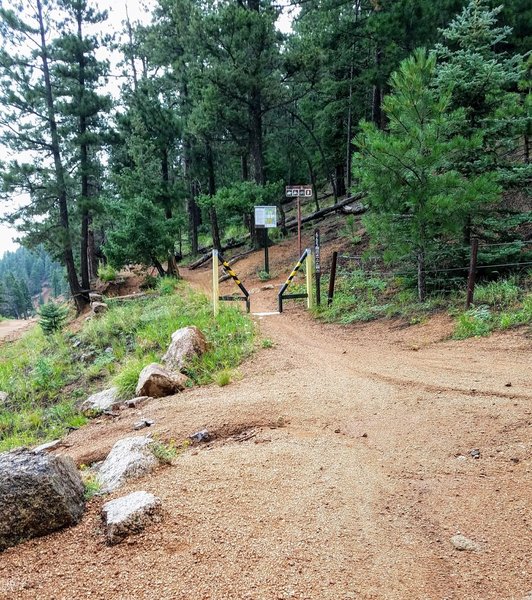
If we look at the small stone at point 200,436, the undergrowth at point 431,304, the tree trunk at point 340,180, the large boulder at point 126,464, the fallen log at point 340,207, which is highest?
the tree trunk at point 340,180

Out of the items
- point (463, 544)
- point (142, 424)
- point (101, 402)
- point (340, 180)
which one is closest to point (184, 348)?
point (101, 402)

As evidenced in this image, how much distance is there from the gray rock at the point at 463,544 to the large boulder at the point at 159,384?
166 inches

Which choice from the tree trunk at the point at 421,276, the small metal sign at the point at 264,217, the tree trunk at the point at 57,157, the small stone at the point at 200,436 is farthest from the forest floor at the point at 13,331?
the small stone at the point at 200,436

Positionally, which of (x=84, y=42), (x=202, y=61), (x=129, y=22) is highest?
(x=129, y=22)

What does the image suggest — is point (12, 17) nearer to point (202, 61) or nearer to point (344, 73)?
point (202, 61)

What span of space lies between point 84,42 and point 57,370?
14971 millimetres

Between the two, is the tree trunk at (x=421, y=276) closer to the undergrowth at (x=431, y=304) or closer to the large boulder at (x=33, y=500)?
the undergrowth at (x=431, y=304)

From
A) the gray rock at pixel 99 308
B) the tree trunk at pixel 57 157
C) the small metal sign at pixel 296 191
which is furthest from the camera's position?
the tree trunk at pixel 57 157

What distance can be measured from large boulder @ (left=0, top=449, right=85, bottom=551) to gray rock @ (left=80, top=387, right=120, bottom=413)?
10.8ft

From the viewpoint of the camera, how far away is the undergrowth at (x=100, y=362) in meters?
6.45

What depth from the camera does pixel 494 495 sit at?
2750 mm

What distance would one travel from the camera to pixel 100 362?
846 centimetres

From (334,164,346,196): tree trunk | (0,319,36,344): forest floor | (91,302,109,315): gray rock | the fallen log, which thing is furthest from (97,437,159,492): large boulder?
(334,164,346,196): tree trunk

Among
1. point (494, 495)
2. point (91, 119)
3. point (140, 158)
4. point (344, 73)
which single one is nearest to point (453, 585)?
point (494, 495)
